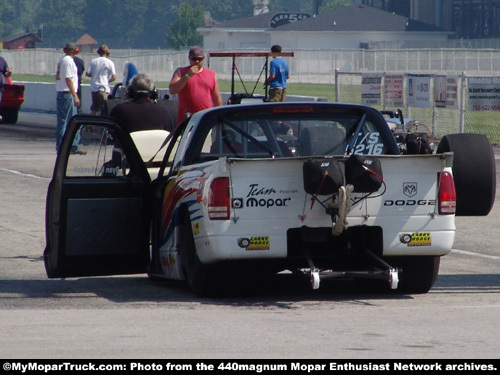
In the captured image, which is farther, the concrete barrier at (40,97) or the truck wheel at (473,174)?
the concrete barrier at (40,97)

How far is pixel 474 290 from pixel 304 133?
6.09 ft

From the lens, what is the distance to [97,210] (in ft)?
29.1

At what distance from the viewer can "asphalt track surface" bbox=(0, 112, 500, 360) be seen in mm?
6258

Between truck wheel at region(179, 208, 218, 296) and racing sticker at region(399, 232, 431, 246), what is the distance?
145 centimetres

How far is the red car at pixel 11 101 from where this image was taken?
90.0 feet

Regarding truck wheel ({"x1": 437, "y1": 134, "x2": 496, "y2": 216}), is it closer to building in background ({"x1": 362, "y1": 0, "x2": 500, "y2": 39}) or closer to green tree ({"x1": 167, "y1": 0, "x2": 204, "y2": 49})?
building in background ({"x1": 362, "y1": 0, "x2": 500, "y2": 39})

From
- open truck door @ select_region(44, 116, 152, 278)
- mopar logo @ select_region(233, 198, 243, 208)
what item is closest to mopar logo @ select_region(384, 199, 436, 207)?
mopar logo @ select_region(233, 198, 243, 208)

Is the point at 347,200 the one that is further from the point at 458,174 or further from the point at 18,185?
the point at 18,185

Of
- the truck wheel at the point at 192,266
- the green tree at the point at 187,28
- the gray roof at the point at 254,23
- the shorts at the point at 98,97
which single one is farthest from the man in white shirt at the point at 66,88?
the green tree at the point at 187,28

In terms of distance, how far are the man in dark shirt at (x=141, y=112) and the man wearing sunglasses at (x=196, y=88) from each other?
1952 mm

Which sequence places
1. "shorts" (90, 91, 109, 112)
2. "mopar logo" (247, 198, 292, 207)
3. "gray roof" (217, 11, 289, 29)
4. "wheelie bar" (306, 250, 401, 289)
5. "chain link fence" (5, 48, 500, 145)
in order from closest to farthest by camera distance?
"wheelie bar" (306, 250, 401, 289) < "mopar logo" (247, 198, 292, 207) < "shorts" (90, 91, 109, 112) < "chain link fence" (5, 48, 500, 145) < "gray roof" (217, 11, 289, 29)

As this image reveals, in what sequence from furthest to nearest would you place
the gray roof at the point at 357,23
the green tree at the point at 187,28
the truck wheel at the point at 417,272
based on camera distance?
the green tree at the point at 187,28 < the gray roof at the point at 357,23 < the truck wheel at the point at 417,272

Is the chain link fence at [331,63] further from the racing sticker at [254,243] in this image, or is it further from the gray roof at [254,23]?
the racing sticker at [254,243]

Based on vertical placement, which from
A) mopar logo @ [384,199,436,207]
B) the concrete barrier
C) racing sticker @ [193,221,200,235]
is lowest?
the concrete barrier
